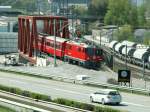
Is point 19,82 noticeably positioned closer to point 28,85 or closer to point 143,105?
point 28,85

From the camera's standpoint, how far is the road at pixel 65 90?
41.0 m

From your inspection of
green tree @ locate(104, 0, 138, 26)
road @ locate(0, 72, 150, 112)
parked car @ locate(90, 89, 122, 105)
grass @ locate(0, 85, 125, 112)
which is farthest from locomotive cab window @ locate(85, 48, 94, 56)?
green tree @ locate(104, 0, 138, 26)

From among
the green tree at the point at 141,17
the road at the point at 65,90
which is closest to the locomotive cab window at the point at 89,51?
the road at the point at 65,90

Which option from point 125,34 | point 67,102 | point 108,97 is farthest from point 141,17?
point 67,102

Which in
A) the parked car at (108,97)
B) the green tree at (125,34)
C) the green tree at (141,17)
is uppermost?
the parked car at (108,97)

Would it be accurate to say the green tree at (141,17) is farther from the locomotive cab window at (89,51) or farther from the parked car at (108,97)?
the parked car at (108,97)

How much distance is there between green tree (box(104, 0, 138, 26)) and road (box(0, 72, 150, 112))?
95617 mm

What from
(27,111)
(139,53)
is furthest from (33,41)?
(27,111)

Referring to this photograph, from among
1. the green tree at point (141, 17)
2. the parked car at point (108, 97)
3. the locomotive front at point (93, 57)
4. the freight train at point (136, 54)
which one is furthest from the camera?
the green tree at point (141, 17)

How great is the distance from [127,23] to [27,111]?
140801 millimetres

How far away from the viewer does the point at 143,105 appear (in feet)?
135

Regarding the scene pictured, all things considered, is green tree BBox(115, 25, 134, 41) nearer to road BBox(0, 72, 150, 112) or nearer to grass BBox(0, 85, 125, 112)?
road BBox(0, 72, 150, 112)

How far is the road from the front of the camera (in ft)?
135

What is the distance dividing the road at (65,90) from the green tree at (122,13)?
95617 millimetres
